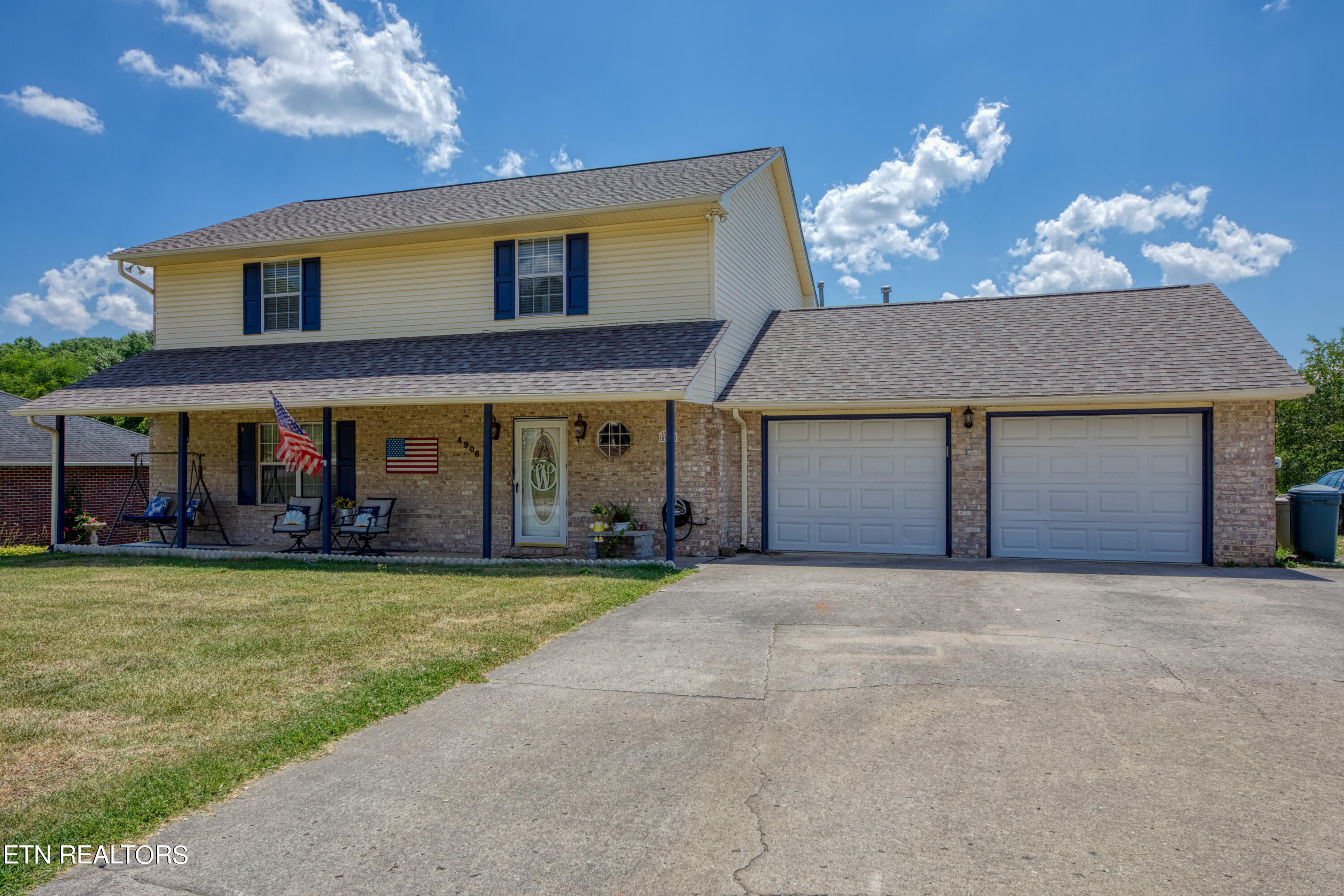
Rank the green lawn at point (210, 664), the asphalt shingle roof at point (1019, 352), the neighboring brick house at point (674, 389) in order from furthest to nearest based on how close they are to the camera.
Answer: the neighboring brick house at point (674, 389)
the asphalt shingle roof at point (1019, 352)
the green lawn at point (210, 664)

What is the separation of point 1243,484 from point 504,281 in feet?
38.2

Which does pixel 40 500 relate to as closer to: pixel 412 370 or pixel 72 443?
pixel 72 443

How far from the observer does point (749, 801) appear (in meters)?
3.91

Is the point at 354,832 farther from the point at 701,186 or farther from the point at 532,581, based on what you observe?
the point at 701,186

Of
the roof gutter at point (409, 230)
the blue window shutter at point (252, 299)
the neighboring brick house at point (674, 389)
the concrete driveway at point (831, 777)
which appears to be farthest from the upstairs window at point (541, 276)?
the concrete driveway at point (831, 777)

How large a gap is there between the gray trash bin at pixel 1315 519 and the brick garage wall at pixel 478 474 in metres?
8.39

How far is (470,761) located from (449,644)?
2.57 meters

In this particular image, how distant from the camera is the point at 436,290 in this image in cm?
1445

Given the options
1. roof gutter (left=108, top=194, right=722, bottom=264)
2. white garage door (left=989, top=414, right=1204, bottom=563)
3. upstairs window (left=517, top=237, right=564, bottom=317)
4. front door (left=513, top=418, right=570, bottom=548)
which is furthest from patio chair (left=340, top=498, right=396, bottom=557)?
white garage door (left=989, top=414, right=1204, bottom=563)

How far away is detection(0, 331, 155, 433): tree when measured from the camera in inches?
1747

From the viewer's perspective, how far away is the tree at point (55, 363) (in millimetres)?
44375

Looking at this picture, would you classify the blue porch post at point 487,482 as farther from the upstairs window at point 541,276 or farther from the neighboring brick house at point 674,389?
the upstairs window at point 541,276

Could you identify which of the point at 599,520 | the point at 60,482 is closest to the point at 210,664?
the point at 599,520

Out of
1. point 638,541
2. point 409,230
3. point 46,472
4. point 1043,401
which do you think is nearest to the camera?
point 1043,401
